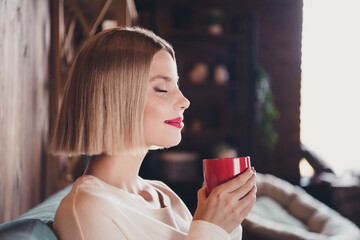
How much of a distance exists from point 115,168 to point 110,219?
18 centimetres

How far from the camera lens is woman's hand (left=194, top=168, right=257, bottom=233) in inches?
31.4

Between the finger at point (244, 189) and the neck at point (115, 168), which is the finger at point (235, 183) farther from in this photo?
the neck at point (115, 168)

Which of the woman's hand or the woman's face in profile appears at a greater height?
the woman's face in profile

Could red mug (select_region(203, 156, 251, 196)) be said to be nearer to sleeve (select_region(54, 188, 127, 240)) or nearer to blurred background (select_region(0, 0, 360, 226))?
sleeve (select_region(54, 188, 127, 240))

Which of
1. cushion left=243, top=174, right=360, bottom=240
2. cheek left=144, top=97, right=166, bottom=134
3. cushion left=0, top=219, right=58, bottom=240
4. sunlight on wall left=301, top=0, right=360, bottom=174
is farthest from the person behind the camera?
sunlight on wall left=301, top=0, right=360, bottom=174

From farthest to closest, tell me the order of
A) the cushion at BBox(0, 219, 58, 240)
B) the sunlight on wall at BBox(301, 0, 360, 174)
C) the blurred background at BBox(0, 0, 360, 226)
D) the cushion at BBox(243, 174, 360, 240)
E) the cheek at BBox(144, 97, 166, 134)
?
the sunlight on wall at BBox(301, 0, 360, 174)
the blurred background at BBox(0, 0, 360, 226)
the cushion at BBox(243, 174, 360, 240)
the cheek at BBox(144, 97, 166, 134)
the cushion at BBox(0, 219, 58, 240)

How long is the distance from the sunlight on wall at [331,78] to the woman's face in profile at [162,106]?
190 inches

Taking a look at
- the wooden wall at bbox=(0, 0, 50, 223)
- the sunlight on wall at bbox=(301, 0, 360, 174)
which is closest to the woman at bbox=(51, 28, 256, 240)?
the wooden wall at bbox=(0, 0, 50, 223)

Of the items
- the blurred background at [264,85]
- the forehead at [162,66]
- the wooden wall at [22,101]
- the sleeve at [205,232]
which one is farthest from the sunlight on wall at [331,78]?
the sleeve at [205,232]

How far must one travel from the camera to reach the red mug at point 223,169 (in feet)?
2.74

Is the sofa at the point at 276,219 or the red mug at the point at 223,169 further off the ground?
the red mug at the point at 223,169

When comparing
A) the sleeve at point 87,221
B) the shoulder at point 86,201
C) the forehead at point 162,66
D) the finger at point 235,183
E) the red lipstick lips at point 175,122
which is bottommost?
the sleeve at point 87,221

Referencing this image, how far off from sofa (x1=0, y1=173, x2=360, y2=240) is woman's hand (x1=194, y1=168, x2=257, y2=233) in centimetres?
33

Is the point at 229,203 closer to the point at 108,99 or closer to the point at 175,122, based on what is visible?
the point at 175,122
